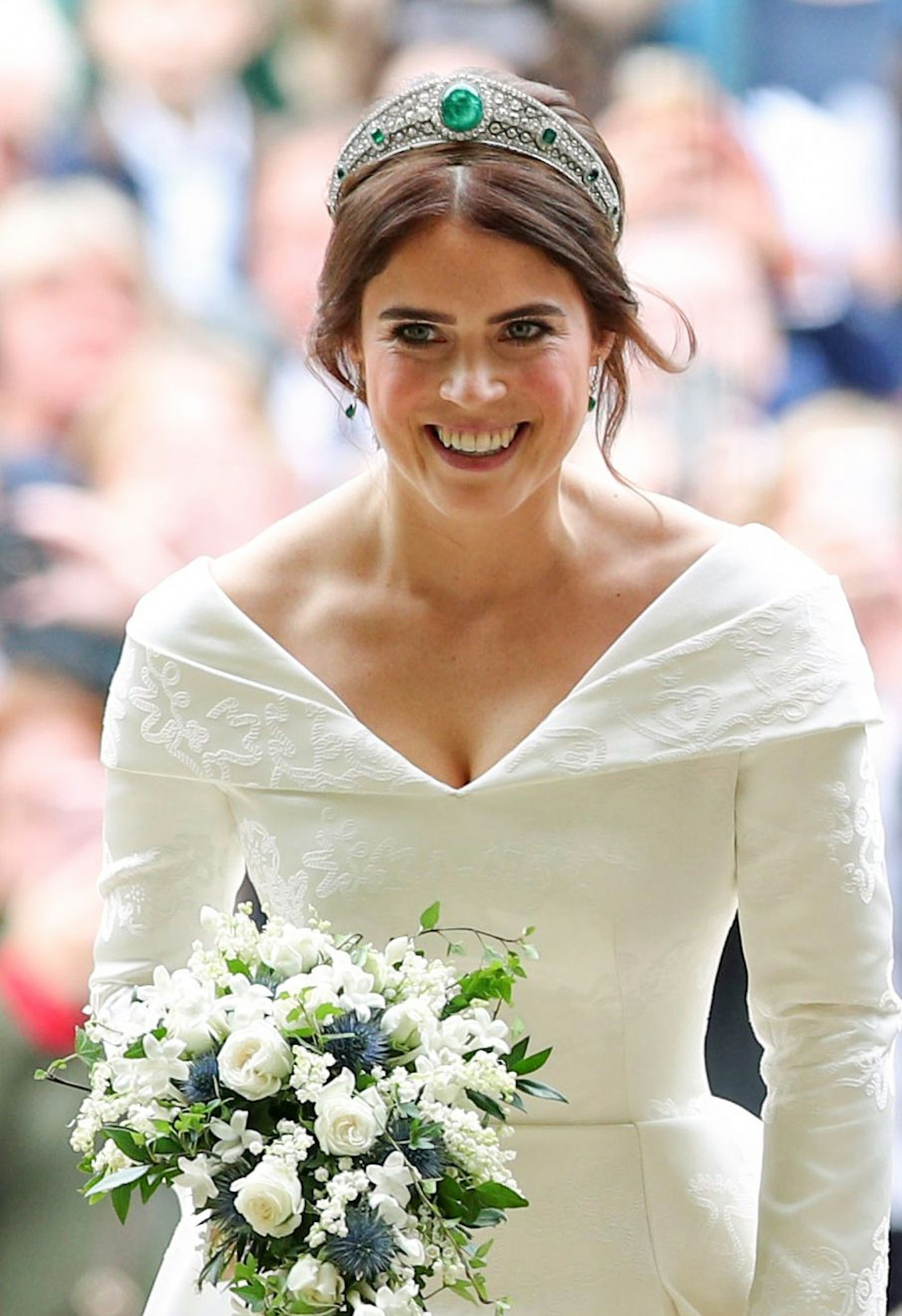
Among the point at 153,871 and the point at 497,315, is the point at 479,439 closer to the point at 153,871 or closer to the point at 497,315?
the point at 497,315

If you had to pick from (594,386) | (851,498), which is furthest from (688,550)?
(851,498)

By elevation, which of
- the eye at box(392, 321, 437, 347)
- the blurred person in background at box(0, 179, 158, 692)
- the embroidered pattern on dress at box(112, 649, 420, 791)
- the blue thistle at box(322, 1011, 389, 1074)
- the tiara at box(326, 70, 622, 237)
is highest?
the blurred person in background at box(0, 179, 158, 692)

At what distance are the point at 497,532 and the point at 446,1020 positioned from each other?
2.13ft

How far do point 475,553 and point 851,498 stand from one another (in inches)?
65.9

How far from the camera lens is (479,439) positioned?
1.90 metres

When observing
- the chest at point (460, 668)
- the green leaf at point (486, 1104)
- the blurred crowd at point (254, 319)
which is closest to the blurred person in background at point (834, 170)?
the blurred crowd at point (254, 319)

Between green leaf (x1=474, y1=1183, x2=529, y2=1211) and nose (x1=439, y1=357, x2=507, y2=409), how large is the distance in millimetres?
704

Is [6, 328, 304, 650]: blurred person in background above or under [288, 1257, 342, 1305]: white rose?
above

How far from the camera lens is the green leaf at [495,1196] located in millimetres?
1604

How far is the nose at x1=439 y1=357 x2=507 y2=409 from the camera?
1.87m

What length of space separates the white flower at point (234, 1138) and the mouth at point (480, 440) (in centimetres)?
66

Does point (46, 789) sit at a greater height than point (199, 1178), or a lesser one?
greater

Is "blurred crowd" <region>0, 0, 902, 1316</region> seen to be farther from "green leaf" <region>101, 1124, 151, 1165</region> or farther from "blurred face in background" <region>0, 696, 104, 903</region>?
"green leaf" <region>101, 1124, 151, 1165</region>

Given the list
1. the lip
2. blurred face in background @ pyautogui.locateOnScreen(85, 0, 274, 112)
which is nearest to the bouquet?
the lip
